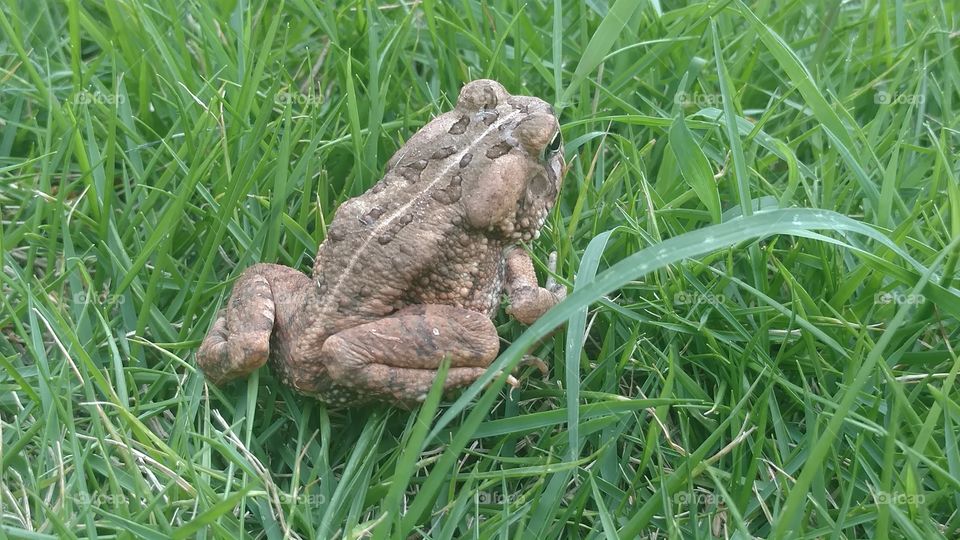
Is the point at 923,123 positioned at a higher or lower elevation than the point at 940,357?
higher

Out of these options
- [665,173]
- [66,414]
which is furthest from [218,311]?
[665,173]

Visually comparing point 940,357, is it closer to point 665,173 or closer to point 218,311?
point 665,173

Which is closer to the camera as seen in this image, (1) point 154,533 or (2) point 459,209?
(1) point 154,533

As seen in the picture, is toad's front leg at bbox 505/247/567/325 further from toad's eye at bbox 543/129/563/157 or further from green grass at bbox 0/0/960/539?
toad's eye at bbox 543/129/563/157

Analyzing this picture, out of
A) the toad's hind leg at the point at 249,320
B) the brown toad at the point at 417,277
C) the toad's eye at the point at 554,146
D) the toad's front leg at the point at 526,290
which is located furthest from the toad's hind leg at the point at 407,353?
the toad's eye at the point at 554,146

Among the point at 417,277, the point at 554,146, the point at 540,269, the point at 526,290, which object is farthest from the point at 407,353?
the point at 554,146

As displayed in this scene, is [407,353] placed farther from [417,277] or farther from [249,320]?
[249,320]
